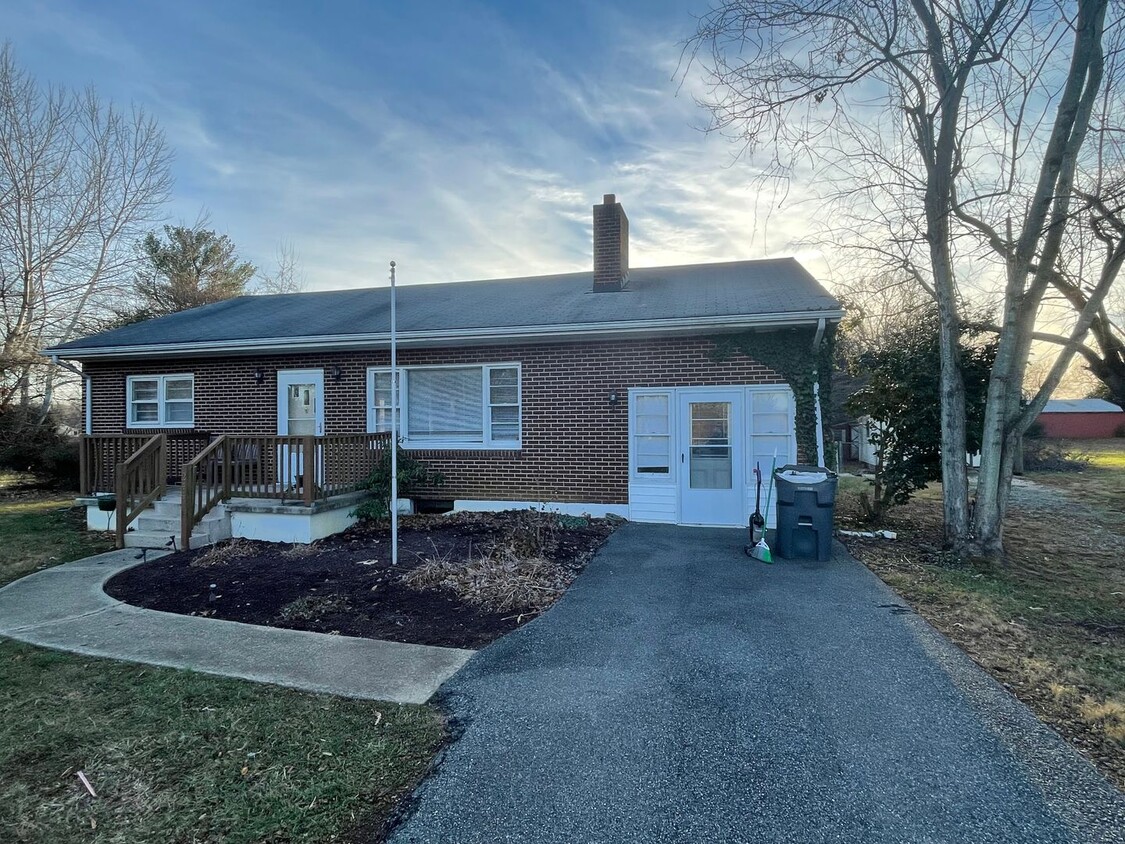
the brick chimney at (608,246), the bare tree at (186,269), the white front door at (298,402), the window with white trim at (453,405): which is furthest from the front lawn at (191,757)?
the bare tree at (186,269)

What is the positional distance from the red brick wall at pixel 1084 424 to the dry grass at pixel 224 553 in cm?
4337

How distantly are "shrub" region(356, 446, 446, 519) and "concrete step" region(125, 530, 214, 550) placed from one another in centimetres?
210

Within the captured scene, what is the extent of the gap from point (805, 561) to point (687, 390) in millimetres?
3143

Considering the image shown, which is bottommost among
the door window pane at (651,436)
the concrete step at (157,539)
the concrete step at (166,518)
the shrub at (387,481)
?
the concrete step at (157,539)

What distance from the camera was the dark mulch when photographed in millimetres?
5070

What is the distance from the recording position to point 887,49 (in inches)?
307

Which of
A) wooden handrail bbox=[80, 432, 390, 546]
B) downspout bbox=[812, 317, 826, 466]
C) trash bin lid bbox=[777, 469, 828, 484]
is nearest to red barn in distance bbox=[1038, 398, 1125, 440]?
downspout bbox=[812, 317, 826, 466]

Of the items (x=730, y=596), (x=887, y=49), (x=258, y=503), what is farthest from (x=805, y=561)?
(x=258, y=503)

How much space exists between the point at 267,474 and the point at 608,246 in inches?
290

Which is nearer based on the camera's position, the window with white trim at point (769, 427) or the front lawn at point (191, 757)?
the front lawn at point (191, 757)

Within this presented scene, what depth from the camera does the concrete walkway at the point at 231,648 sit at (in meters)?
3.92

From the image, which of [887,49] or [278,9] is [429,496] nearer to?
[278,9]

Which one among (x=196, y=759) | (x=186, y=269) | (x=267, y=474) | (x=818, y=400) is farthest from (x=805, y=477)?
(x=186, y=269)

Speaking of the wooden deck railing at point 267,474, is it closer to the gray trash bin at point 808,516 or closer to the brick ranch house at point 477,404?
the brick ranch house at point 477,404
